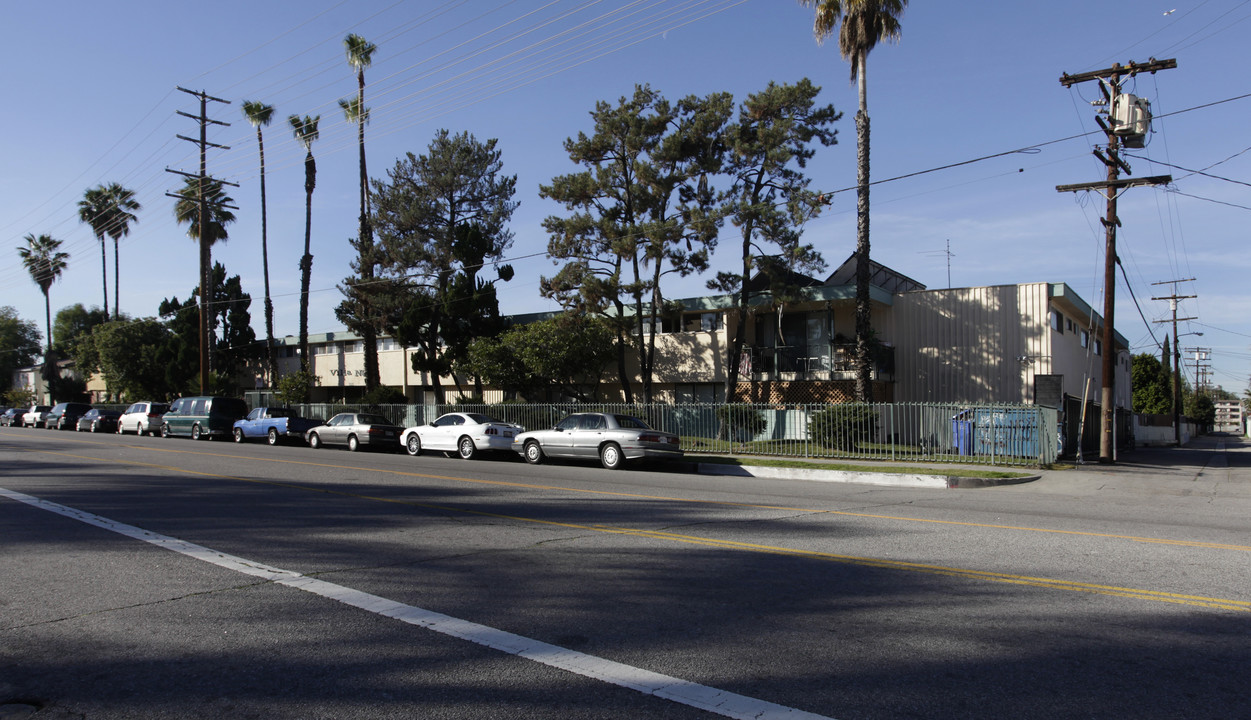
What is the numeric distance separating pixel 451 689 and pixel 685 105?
88.2ft

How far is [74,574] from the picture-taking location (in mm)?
7070

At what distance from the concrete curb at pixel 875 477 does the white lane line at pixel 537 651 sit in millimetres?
12891

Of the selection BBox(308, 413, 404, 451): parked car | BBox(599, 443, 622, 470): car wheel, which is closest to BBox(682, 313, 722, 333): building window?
BBox(308, 413, 404, 451): parked car

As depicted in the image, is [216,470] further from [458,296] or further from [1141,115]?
[1141,115]

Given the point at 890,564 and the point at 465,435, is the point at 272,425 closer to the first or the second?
the point at 465,435

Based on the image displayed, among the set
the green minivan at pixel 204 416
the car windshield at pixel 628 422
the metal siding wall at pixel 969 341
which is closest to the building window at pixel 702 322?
the metal siding wall at pixel 969 341

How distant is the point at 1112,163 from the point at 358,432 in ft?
78.2

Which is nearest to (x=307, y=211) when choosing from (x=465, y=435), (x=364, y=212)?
(x=364, y=212)

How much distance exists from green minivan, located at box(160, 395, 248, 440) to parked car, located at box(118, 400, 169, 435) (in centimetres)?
203

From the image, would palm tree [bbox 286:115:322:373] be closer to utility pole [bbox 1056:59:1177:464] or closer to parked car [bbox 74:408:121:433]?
parked car [bbox 74:408:121:433]

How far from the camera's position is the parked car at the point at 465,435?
2230 cm

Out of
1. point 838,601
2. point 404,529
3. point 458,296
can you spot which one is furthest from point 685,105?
point 838,601

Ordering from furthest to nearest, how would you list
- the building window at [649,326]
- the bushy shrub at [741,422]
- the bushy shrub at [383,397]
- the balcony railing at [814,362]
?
the bushy shrub at [383,397] < the building window at [649,326] < the balcony railing at [814,362] < the bushy shrub at [741,422]

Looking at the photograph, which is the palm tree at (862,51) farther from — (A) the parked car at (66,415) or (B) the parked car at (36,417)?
(B) the parked car at (36,417)
